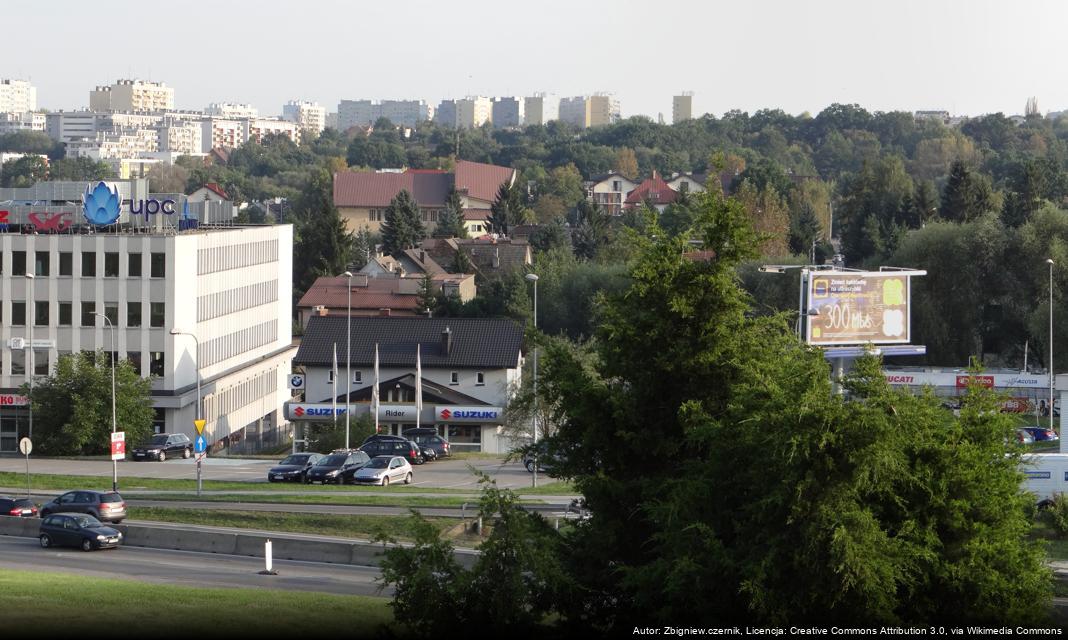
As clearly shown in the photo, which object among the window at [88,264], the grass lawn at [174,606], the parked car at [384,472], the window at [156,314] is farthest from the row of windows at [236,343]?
the grass lawn at [174,606]

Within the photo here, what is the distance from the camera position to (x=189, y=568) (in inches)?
1208

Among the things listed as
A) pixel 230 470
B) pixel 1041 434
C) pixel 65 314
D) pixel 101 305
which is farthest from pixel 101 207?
pixel 1041 434

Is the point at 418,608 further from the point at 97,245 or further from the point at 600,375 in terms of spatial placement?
the point at 97,245

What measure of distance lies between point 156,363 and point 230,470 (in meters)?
13.7

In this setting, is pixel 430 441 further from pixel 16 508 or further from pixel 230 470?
pixel 16 508

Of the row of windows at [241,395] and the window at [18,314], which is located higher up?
the window at [18,314]

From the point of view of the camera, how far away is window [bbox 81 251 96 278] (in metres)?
65.1

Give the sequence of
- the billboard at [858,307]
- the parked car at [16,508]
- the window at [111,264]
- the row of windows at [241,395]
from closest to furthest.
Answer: the parked car at [16,508] < the billboard at [858,307] < the window at [111,264] < the row of windows at [241,395]

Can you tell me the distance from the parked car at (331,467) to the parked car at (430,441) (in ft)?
25.6

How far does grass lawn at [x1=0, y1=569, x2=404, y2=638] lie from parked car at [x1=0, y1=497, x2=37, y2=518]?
33.7 ft

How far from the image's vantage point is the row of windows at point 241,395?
69688mm

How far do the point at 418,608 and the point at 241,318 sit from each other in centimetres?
6367

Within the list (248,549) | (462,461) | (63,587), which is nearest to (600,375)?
(63,587)

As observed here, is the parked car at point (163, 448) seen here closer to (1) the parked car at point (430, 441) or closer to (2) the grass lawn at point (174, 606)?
(1) the parked car at point (430, 441)
